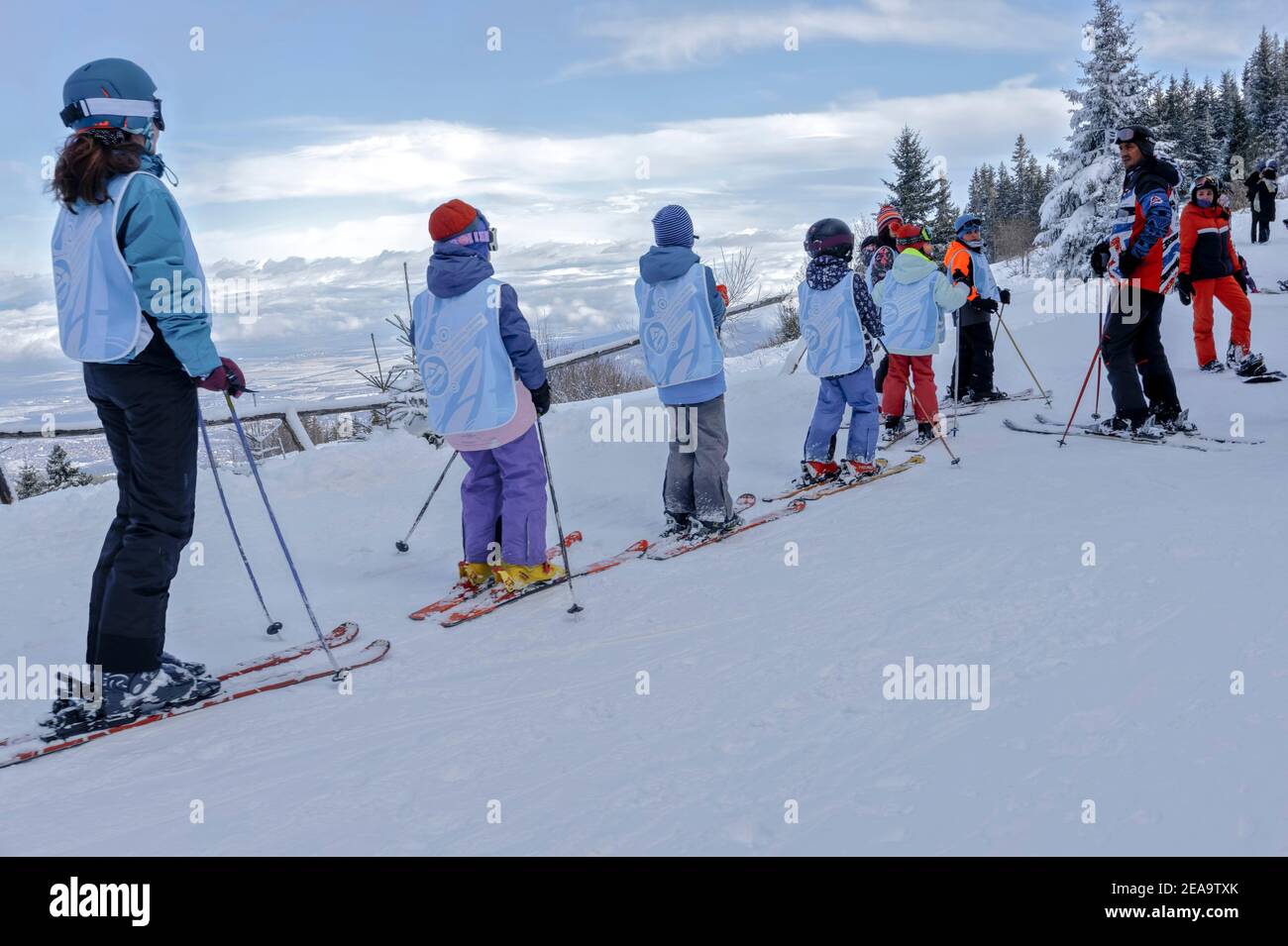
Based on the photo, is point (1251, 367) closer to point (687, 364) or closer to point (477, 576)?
point (687, 364)

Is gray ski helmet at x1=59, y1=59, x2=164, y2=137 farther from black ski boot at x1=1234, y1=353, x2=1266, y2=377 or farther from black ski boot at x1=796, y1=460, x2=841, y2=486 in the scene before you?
black ski boot at x1=1234, y1=353, x2=1266, y2=377

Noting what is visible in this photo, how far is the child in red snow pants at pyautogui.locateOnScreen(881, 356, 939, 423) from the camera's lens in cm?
771

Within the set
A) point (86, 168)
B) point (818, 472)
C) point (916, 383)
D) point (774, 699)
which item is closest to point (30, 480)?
point (818, 472)

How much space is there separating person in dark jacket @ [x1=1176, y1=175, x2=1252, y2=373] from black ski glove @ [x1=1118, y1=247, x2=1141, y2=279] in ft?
8.20

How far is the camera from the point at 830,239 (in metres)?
6.37

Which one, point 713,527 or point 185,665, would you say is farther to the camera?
point 713,527

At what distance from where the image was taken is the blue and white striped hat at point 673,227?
213 inches

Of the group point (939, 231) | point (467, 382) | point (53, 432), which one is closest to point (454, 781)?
point (467, 382)

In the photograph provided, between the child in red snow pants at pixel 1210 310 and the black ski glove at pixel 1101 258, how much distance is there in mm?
2895

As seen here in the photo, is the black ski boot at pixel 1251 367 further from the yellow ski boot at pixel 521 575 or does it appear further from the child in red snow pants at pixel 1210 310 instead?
the yellow ski boot at pixel 521 575

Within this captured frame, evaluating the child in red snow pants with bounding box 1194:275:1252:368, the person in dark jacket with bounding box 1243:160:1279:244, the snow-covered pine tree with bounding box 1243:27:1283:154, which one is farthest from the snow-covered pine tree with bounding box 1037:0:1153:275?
the snow-covered pine tree with bounding box 1243:27:1283:154

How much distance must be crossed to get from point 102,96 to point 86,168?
318mm
